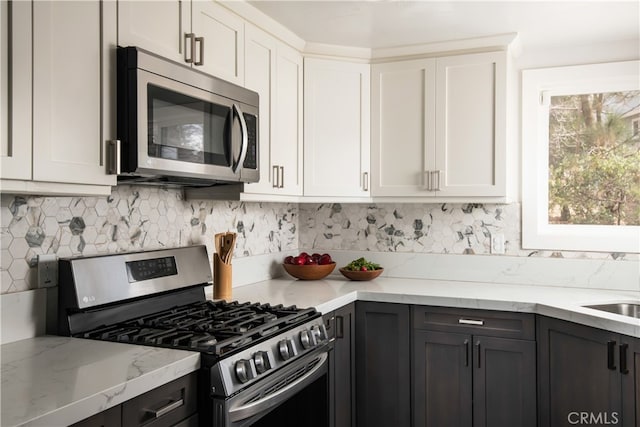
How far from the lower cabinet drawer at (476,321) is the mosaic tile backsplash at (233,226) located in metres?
0.66

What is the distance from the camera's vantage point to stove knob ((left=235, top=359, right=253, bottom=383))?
1662mm

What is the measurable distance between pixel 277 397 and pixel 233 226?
4.11ft

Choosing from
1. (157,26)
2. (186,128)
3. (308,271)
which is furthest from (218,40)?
(308,271)

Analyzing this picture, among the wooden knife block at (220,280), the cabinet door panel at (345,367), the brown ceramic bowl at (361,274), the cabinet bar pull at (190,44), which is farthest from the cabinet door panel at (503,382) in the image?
the cabinet bar pull at (190,44)

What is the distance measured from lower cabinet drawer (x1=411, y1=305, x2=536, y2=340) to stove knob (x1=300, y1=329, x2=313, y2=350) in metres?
0.81

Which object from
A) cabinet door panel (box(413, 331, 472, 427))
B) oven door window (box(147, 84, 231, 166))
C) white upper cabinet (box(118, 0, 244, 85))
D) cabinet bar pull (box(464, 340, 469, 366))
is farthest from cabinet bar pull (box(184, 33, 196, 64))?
cabinet bar pull (box(464, 340, 469, 366))

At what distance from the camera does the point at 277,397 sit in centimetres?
186

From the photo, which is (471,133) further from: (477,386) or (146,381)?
(146,381)

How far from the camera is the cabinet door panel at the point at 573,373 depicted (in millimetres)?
2207

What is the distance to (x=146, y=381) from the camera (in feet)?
4.64

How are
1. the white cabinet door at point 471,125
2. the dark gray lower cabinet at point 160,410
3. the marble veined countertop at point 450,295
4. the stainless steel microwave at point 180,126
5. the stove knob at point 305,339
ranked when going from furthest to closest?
the white cabinet door at point 471,125 < the marble veined countertop at point 450,295 < the stove knob at point 305,339 < the stainless steel microwave at point 180,126 < the dark gray lower cabinet at point 160,410

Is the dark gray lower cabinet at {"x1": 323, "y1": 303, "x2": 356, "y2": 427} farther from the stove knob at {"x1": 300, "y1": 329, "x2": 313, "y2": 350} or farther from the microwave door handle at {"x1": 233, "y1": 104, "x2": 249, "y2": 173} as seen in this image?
the microwave door handle at {"x1": 233, "y1": 104, "x2": 249, "y2": 173}

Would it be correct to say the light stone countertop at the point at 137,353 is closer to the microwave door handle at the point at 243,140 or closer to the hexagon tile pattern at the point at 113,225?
the hexagon tile pattern at the point at 113,225

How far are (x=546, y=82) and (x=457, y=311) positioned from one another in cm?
143
